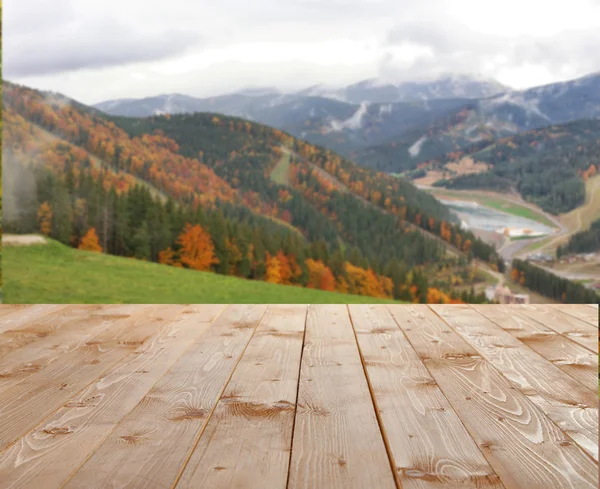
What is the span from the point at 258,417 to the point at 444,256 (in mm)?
8425

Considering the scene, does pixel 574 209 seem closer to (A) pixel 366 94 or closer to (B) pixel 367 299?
(B) pixel 367 299

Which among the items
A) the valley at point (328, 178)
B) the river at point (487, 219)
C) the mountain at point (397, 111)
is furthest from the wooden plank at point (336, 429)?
the mountain at point (397, 111)

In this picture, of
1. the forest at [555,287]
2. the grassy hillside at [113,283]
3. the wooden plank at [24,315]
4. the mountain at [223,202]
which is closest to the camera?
the wooden plank at [24,315]

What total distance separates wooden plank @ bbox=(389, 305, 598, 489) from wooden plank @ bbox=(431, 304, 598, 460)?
0.11ft

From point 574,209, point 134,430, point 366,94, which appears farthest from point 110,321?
point 366,94

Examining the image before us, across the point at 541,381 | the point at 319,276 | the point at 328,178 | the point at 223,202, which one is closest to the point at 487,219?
the point at 319,276

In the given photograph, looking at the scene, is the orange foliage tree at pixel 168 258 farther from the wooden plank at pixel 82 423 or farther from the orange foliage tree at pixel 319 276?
the wooden plank at pixel 82 423

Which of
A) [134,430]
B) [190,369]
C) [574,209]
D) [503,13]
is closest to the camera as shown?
[134,430]

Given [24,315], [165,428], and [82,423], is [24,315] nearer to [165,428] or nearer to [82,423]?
[82,423]

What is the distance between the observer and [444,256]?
9.60m

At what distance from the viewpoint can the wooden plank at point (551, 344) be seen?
6.60ft

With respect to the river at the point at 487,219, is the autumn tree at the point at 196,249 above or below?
below

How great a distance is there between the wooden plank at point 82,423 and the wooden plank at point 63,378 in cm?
4

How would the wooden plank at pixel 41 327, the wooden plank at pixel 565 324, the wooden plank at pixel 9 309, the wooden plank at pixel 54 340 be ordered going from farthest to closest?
the wooden plank at pixel 9 309
the wooden plank at pixel 565 324
the wooden plank at pixel 41 327
the wooden plank at pixel 54 340
